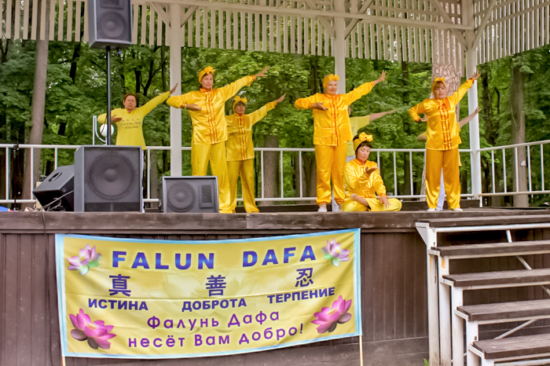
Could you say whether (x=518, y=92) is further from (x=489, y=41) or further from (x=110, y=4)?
(x=110, y=4)

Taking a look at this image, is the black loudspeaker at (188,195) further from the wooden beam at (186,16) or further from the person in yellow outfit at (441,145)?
the wooden beam at (186,16)

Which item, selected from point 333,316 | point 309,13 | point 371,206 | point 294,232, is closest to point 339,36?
point 309,13

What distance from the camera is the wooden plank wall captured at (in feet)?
12.3

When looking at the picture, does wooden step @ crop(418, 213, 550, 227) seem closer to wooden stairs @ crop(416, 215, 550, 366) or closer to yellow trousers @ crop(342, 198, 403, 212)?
wooden stairs @ crop(416, 215, 550, 366)

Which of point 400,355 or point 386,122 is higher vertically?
point 386,122

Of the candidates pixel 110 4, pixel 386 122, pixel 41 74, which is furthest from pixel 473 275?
pixel 386 122

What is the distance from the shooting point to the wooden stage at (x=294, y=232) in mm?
3750

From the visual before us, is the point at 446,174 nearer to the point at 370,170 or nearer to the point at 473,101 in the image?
the point at 370,170

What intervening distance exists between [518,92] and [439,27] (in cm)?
788

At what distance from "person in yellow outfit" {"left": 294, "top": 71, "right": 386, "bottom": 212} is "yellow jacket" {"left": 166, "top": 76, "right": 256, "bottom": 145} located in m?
0.81

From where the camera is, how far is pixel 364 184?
5.48 metres

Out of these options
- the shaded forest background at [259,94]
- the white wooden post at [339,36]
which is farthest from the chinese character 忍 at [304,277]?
the shaded forest background at [259,94]

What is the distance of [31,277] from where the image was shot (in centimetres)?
377

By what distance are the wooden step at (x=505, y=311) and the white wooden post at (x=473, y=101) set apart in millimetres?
4221
